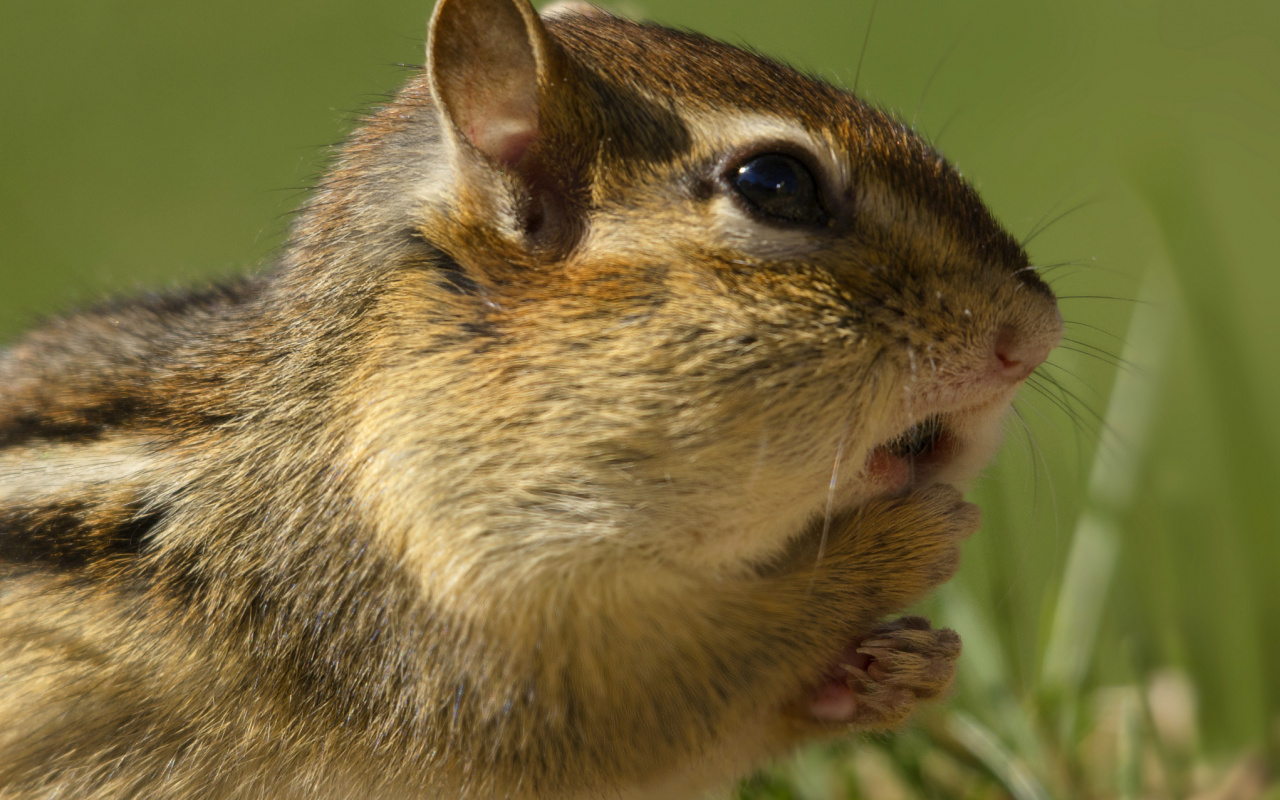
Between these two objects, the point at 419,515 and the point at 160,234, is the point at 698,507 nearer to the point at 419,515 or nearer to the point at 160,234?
the point at 419,515

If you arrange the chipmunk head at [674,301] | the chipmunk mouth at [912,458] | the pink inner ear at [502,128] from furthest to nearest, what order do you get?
1. the chipmunk mouth at [912,458]
2. the pink inner ear at [502,128]
3. the chipmunk head at [674,301]

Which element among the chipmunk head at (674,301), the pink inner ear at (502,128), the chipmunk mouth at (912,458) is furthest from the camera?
the chipmunk mouth at (912,458)

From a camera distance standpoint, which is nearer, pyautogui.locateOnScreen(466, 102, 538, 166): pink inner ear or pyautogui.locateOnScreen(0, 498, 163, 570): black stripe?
pyautogui.locateOnScreen(466, 102, 538, 166): pink inner ear

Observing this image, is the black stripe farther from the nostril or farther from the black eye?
the nostril

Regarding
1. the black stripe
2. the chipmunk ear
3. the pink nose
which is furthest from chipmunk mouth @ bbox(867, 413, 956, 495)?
the black stripe

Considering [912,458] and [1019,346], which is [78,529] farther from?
[1019,346]

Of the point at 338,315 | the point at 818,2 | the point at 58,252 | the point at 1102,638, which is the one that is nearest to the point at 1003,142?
the point at 818,2

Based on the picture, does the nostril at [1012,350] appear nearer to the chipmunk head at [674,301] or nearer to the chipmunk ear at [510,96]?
the chipmunk head at [674,301]

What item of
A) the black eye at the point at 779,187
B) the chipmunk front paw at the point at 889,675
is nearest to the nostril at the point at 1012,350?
Answer: the black eye at the point at 779,187
